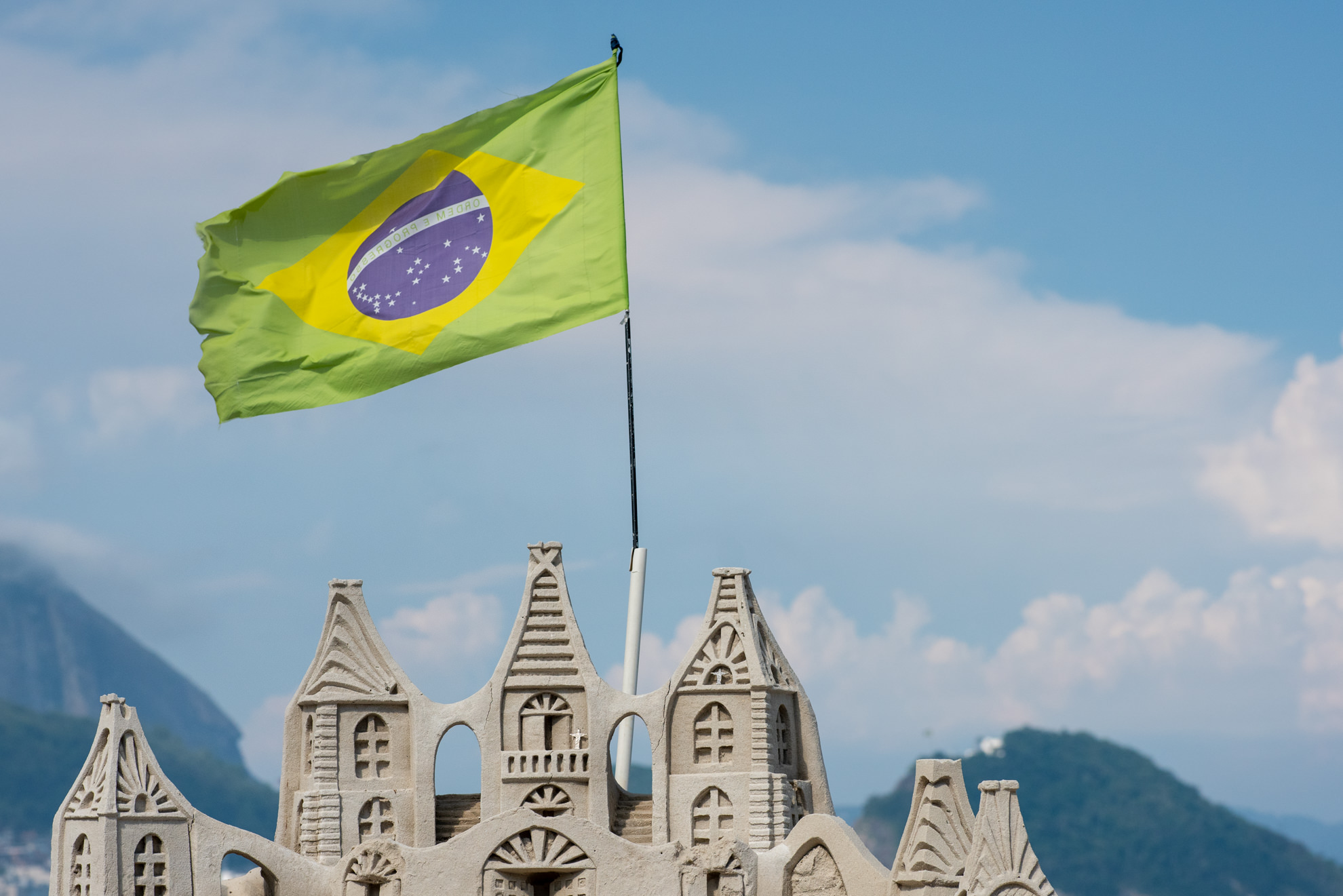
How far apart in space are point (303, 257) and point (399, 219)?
75.7 inches

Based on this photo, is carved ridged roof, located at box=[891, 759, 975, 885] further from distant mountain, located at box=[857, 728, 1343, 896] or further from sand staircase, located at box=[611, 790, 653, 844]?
distant mountain, located at box=[857, 728, 1343, 896]

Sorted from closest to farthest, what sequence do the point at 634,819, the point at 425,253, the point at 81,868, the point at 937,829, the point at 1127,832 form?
the point at 937,829, the point at 81,868, the point at 634,819, the point at 425,253, the point at 1127,832

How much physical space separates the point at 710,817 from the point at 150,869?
936cm

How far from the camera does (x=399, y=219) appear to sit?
3747 centimetres

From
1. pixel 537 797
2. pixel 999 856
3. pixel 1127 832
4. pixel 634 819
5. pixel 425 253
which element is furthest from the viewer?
pixel 1127 832

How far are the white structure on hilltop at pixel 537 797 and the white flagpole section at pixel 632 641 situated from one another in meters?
0.53

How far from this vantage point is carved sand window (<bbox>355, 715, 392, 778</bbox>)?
3522 cm

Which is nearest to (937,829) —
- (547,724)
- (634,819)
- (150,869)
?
(634,819)

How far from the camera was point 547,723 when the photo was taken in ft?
116

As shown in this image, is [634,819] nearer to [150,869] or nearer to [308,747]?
[308,747]

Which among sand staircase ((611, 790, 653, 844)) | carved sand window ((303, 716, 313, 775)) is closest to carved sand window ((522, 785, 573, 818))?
sand staircase ((611, 790, 653, 844))

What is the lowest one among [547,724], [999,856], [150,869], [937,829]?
[999,856]

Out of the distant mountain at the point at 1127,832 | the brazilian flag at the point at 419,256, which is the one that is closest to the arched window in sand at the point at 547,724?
the brazilian flag at the point at 419,256

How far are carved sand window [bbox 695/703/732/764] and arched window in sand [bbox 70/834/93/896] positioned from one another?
33.6ft
